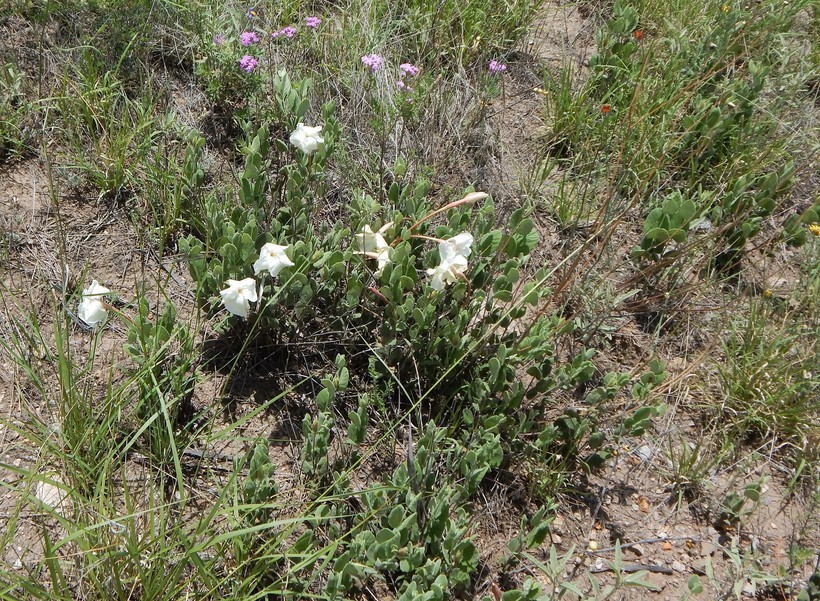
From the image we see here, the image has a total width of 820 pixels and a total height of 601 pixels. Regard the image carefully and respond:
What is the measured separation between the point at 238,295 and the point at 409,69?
1637 mm

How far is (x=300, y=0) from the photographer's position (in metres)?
3.85

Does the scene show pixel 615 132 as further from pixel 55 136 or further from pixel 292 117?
pixel 55 136

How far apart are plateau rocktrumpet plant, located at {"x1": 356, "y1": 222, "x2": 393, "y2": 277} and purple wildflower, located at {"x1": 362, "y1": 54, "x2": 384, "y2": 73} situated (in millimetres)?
1093

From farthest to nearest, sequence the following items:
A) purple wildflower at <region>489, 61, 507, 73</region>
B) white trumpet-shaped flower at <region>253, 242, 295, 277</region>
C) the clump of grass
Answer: purple wildflower at <region>489, 61, 507, 73</region> < the clump of grass < white trumpet-shaped flower at <region>253, 242, 295, 277</region>

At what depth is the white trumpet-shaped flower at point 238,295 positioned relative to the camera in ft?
7.80

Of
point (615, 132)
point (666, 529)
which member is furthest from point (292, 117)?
point (666, 529)

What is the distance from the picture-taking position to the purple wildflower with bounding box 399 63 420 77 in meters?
3.48

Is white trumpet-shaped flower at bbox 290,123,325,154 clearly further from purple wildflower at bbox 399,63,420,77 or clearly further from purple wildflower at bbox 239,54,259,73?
purple wildflower at bbox 399,63,420,77

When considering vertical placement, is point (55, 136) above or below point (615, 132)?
below

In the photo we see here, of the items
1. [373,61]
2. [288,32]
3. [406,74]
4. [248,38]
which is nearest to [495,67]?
[406,74]

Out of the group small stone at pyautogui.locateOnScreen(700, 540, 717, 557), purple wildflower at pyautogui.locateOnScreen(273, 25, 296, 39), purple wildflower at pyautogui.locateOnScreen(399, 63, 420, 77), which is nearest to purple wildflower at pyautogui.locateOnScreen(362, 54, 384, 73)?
purple wildflower at pyautogui.locateOnScreen(399, 63, 420, 77)

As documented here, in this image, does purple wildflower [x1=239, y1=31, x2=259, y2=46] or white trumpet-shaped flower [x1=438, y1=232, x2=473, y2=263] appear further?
purple wildflower [x1=239, y1=31, x2=259, y2=46]

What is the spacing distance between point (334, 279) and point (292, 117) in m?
0.72

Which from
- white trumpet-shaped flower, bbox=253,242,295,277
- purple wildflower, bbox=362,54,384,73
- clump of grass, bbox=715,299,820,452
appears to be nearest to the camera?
white trumpet-shaped flower, bbox=253,242,295,277
